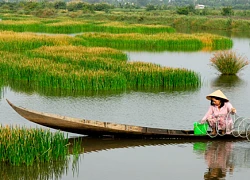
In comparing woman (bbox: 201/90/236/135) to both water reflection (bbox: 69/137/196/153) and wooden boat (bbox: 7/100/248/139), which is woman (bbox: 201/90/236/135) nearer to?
wooden boat (bbox: 7/100/248/139)

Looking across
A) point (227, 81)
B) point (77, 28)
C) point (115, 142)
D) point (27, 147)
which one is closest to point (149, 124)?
point (115, 142)

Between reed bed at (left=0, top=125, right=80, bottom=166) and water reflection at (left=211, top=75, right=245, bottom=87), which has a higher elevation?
reed bed at (left=0, top=125, right=80, bottom=166)

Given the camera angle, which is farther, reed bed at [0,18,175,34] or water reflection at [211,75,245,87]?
reed bed at [0,18,175,34]

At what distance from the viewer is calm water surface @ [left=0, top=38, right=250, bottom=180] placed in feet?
33.2

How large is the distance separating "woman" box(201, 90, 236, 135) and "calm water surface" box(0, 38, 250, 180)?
348 mm

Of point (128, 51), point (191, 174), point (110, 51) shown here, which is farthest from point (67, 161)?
point (128, 51)

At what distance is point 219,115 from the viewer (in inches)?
459

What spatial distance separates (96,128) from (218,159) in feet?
8.09

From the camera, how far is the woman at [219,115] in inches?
458

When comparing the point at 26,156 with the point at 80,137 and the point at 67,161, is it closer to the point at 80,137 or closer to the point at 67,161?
the point at 67,161

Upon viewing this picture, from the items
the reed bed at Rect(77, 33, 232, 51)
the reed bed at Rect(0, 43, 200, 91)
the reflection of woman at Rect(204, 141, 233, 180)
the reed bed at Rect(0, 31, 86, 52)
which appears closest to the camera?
the reflection of woman at Rect(204, 141, 233, 180)

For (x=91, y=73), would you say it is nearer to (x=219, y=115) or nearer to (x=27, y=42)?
(x=219, y=115)

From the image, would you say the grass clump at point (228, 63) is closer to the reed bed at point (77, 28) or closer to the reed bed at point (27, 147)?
the reed bed at point (27, 147)

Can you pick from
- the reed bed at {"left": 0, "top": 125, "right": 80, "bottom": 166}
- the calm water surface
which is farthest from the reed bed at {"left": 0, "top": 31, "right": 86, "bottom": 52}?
the reed bed at {"left": 0, "top": 125, "right": 80, "bottom": 166}
